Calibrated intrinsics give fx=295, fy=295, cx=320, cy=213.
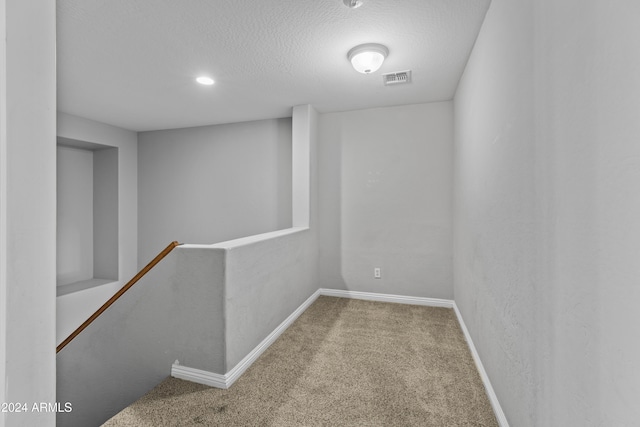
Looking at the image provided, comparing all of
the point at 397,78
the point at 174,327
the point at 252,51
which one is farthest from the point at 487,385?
the point at 252,51

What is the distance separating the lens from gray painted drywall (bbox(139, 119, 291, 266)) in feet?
13.2

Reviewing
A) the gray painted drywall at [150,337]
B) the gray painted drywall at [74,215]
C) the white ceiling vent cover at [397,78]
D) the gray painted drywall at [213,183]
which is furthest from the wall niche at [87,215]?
the white ceiling vent cover at [397,78]

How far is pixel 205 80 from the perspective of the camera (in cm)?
279

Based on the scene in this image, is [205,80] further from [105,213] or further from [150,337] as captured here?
[105,213]

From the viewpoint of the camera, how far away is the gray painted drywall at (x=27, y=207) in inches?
28.6

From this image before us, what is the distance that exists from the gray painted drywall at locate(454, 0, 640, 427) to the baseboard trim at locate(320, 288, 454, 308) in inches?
63.3

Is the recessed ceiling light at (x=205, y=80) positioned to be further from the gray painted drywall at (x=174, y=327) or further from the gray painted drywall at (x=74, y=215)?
the gray painted drywall at (x=74, y=215)

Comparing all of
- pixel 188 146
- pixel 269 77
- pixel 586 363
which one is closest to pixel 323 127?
pixel 269 77

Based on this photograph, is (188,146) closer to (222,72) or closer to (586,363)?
(222,72)

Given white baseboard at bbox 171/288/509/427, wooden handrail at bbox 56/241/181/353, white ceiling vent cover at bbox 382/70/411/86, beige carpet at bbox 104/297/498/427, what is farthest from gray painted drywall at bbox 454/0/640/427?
wooden handrail at bbox 56/241/181/353

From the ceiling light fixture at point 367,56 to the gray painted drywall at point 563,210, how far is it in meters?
0.72

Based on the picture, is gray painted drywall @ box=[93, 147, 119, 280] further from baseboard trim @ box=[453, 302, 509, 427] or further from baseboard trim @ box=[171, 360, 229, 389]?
baseboard trim @ box=[453, 302, 509, 427]

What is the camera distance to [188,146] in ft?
14.5

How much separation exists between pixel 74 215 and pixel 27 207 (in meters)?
4.47
